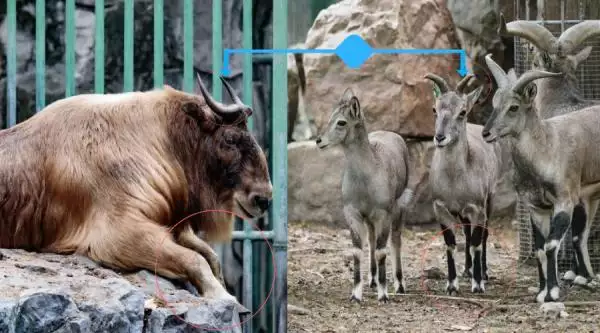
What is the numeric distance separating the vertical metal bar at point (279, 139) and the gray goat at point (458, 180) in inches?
79.9

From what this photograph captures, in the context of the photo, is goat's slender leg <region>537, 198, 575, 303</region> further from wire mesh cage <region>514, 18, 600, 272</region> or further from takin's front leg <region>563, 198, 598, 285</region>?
wire mesh cage <region>514, 18, 600, 272</region>

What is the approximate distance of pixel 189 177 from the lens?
429 cm

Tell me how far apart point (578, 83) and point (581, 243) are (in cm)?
101

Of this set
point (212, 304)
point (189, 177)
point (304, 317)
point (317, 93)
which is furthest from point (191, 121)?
point (317, 93)

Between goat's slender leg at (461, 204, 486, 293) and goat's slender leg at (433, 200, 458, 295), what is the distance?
9cm

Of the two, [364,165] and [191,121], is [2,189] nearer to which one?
[191,121]

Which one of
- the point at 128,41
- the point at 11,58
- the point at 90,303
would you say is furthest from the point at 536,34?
the point at 90,303

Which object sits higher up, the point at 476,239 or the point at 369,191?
the point at 369,191

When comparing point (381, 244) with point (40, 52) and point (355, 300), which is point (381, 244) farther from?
point (40, 52)

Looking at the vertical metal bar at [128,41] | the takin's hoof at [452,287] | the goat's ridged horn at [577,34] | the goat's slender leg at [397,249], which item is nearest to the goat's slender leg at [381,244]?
the goat's slender leg at [397,249]

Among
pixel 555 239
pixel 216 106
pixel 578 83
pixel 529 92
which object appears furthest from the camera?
pixel 578 83

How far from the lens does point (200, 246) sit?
4.15 metres

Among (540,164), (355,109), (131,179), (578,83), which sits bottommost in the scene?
(540,164)

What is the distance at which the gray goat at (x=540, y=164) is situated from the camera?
6258mm
